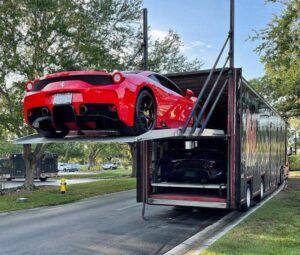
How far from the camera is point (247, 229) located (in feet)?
27.5

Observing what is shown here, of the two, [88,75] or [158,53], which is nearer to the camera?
[88,75]

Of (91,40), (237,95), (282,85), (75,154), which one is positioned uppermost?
(91,40)

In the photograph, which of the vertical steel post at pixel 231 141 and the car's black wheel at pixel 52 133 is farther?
the vertical steel post at pixel 231 141

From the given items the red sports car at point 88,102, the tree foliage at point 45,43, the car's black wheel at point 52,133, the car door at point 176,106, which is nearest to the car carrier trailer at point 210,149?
the car's black wheel at point 52,133

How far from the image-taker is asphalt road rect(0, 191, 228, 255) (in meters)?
7.53

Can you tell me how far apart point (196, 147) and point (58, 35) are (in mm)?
9905

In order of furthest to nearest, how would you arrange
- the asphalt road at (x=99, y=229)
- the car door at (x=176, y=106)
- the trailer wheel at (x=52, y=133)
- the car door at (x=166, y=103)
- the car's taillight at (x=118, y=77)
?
the car door at (x=176, y=106) < the car door at (x=166, y=103) < the trailer wheel at (x=52, y=133) < the asphalt road at (x=99, y=229) < the car's taillight at (x=118, y=77)

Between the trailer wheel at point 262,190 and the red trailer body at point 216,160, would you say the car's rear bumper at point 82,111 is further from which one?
the trailer wheel at point 262,190

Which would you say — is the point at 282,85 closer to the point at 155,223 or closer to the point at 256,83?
the point at 155,223

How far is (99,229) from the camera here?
9.34m

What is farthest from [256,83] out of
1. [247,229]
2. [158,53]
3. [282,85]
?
[247,229]

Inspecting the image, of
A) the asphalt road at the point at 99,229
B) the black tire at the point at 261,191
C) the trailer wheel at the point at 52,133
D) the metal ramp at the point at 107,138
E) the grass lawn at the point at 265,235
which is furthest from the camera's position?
the black tire at the point at 261,191

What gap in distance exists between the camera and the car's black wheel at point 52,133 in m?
7.70

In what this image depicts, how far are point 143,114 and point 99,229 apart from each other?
3236mm
